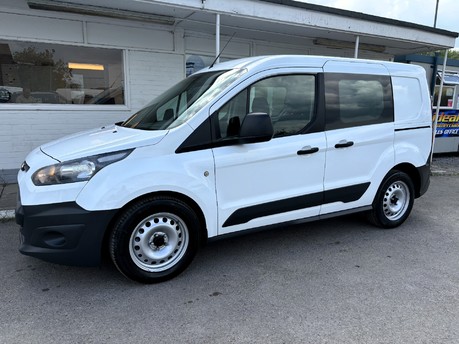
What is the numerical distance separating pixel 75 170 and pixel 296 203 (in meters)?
2.17

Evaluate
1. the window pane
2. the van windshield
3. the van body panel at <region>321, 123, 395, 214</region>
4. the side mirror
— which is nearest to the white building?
the van windshield

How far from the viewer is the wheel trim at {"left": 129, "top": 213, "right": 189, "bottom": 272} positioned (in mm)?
3148

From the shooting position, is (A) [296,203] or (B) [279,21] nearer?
(A) [296,203]

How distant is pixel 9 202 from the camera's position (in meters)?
5.49

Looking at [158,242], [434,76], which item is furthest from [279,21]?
[434,76]

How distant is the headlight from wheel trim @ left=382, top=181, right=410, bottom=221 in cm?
338

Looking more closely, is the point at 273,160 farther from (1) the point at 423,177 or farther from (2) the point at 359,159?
(1) the point at 423,177

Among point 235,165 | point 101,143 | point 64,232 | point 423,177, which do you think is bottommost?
point 64,232

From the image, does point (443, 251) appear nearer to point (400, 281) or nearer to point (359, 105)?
point (400, 281)

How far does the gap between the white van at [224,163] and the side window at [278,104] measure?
0.01m

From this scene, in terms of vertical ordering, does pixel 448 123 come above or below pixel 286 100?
below

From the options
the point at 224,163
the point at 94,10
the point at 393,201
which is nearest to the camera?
the point at 224,163

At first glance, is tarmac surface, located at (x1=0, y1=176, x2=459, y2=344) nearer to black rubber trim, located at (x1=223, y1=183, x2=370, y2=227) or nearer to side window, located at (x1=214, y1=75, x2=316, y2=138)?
black rubber trim, located at (x1=223, y1=183, x2=370, y2=227)

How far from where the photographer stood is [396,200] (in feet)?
15.5
